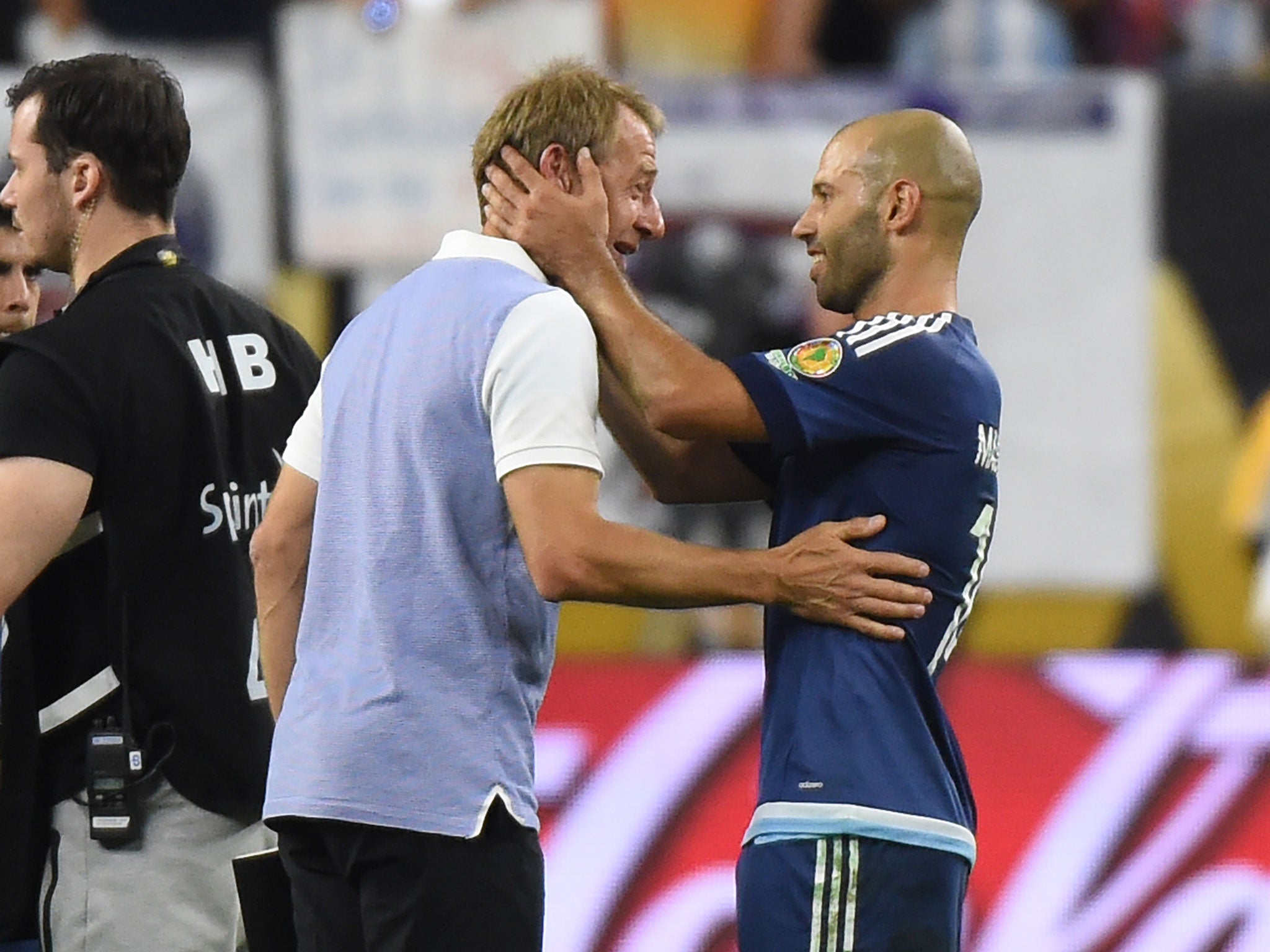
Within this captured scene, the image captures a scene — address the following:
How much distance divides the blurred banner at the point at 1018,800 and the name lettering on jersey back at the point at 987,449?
2645 millimetres

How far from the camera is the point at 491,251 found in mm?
2758

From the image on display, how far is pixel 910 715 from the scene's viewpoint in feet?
8.99

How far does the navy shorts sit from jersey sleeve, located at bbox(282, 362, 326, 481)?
2.62ft

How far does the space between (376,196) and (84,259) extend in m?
3.09

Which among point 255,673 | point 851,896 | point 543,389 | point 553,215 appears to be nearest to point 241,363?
point 255,673

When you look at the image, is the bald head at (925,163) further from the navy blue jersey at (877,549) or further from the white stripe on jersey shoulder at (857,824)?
the white stripe on jersey shoulder at (857,824)

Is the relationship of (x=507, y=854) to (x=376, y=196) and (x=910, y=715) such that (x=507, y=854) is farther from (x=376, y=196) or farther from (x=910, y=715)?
(x=376, y=196)

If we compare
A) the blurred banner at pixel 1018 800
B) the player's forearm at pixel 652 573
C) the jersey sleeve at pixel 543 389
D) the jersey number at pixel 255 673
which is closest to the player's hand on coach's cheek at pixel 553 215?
the jersey sleeve at pixel 543 389

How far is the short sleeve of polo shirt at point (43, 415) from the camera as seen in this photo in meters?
2.70

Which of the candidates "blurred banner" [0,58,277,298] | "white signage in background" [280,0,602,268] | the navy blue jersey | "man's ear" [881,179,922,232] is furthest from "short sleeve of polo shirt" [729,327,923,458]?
"blurred banner" [0,58,277,298]

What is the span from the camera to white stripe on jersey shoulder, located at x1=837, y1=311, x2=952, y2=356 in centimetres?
279

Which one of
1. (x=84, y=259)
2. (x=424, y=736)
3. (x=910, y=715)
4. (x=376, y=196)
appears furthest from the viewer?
(x=376, y=196)

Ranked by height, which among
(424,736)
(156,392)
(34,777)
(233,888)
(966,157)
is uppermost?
(966,157)

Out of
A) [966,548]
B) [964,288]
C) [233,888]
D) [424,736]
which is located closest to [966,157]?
[966,548]
